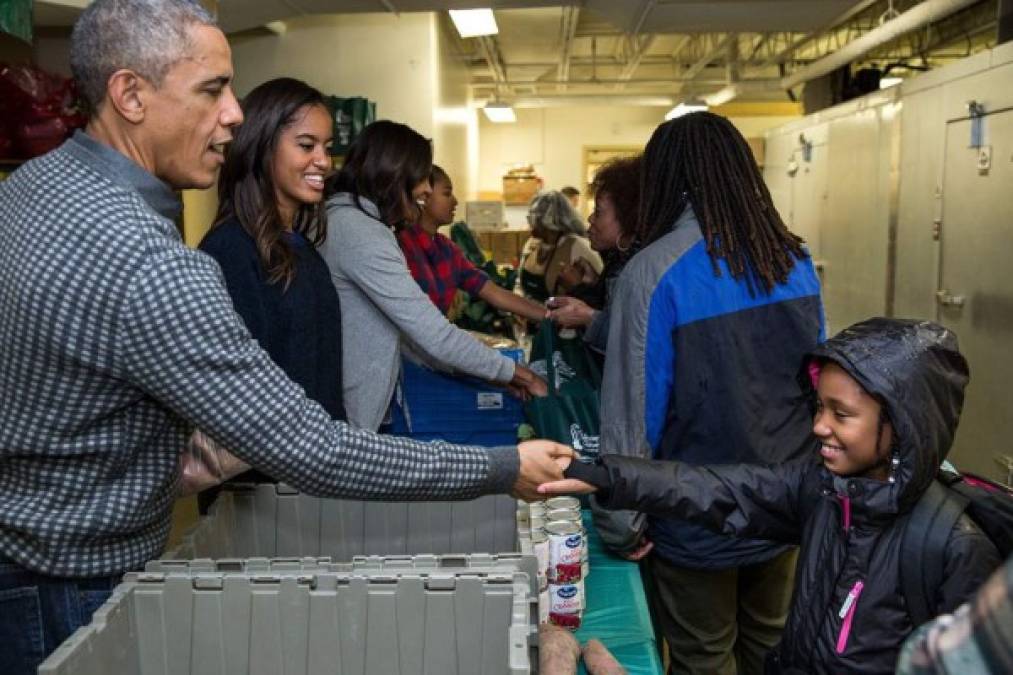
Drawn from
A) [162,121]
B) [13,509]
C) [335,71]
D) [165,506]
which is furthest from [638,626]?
[335,71]

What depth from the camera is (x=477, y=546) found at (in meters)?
1.97

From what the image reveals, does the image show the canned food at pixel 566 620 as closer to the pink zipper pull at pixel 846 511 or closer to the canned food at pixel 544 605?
the canned food at pixel 544 605

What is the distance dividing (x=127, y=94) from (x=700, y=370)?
1240 millimetres

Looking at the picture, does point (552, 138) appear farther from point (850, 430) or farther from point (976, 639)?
point (976, 639)

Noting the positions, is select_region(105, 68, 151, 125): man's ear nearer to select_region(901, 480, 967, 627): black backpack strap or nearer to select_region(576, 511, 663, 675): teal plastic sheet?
select_region(576, 511, 663, 675): teal plastic sheet

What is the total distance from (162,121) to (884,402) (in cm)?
121

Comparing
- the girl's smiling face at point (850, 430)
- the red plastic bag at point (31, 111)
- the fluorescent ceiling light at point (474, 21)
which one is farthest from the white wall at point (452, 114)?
the girl's smiling face at point (850, 430)

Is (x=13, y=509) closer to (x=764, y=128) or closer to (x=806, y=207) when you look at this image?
(x=806, y=207)

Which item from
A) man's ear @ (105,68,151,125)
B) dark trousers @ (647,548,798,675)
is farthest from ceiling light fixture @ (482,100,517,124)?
man's ear @ (105,68,151,125)

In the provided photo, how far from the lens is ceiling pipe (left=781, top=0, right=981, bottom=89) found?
5539 mm

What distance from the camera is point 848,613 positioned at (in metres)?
1.49

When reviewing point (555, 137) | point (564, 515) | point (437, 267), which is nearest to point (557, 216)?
point (437, 267)

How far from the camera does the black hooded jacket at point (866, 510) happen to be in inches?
55.2

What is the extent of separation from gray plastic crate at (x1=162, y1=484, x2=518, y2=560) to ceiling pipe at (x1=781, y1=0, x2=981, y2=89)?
4.99 metres
